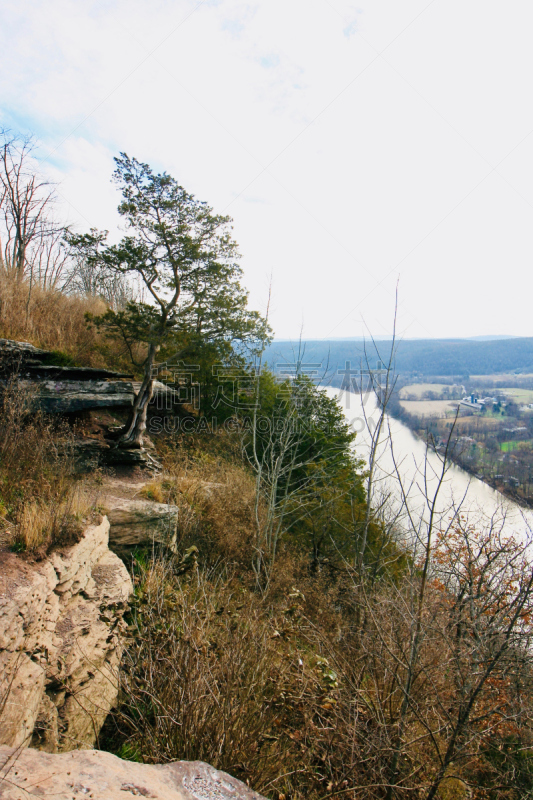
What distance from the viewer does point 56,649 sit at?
3.31m

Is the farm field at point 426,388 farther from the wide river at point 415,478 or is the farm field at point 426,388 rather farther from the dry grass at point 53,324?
the dry grass at point 53,324

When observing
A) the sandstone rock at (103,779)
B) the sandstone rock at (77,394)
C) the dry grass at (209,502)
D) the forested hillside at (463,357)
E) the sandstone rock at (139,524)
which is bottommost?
the dry grass at (209,502)

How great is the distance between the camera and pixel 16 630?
278 cm

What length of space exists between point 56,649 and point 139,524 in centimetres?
289

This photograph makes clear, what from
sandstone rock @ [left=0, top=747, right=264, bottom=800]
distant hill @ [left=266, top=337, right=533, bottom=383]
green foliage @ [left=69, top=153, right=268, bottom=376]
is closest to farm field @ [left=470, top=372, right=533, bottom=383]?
distant hill @ [left=266, top=337, right=533, bottom=383]

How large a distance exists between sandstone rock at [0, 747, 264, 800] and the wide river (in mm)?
2374

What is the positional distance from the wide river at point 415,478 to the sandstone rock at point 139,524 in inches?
143

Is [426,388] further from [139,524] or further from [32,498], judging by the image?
[32,498]

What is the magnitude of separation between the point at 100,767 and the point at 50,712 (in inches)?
69.7

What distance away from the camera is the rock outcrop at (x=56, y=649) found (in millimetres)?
2605

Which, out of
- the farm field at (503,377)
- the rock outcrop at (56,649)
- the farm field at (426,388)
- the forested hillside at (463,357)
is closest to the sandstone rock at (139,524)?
the rock outcrop at (56,649)

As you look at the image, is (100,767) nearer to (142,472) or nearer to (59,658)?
(59,658)

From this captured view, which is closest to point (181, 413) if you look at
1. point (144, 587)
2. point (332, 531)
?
point (332, 531)

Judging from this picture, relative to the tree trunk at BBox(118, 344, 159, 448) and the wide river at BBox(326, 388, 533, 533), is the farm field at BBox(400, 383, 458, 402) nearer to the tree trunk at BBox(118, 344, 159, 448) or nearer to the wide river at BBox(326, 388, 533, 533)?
the wide river at BBox(326, 388, 533, 533)
